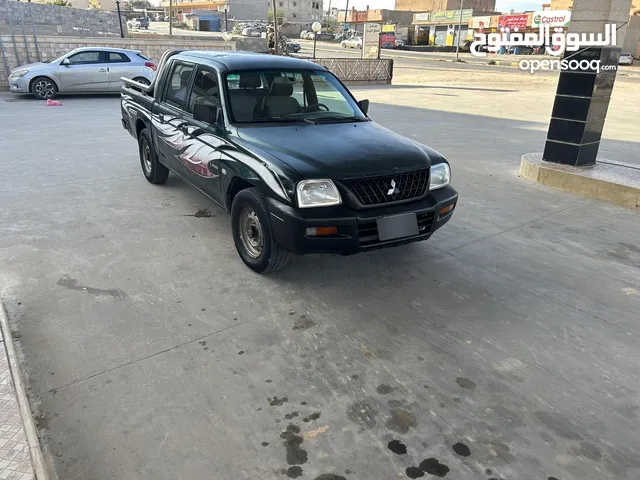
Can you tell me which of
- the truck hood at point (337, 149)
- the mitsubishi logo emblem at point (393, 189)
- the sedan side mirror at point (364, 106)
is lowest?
the mitsubishi logo emblem at point (393, 189)

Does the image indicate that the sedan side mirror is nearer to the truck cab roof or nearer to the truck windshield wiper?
the truck windshield wiper

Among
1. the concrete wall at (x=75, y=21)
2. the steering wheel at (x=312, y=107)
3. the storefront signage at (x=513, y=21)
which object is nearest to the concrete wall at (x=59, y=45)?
the concrete wall at (x=75, y=21)

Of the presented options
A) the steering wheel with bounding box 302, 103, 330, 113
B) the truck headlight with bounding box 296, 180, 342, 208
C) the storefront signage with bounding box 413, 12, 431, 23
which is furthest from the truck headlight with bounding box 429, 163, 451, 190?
the storefront signage with bounding box 413, 12, 431, 23

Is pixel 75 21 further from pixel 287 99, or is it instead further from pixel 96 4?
pixel 96 4

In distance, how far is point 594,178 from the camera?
6.58 meters

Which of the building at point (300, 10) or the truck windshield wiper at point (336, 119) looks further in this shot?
the building at point (300, 10)

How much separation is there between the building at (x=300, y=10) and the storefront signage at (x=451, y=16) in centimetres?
3983

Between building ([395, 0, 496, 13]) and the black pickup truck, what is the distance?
91644mm

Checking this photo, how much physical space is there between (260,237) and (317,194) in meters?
0.76

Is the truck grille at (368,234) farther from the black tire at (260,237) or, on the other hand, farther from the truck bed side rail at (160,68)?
the truck bed side rail at (160,68)

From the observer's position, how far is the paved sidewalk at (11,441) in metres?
2.10

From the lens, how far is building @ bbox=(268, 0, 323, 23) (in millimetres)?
107125

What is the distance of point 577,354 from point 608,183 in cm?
409

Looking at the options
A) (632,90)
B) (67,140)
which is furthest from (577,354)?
(632,90)
